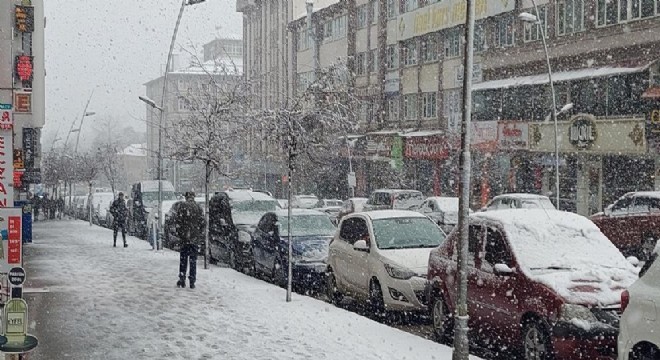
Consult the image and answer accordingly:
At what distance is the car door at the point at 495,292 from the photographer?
9.49 m

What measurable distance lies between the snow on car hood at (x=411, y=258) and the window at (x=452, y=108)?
1244 inches

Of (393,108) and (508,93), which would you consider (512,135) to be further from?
(393,108)

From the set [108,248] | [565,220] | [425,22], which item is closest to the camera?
[565,220]

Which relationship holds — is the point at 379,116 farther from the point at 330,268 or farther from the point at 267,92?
the point at 330,268

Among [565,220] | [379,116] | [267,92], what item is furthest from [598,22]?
[267,92]

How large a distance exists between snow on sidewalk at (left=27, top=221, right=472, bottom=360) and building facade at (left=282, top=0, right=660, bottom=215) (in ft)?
70.9

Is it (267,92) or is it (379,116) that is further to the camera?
(267,92)

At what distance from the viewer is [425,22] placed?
157 ft

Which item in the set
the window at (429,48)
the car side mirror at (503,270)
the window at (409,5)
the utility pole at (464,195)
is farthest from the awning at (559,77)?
the utility pole at (464,195)

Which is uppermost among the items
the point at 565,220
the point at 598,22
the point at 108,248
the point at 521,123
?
the point at 598,22

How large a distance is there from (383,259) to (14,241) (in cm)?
571

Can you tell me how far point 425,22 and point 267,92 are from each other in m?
25.1

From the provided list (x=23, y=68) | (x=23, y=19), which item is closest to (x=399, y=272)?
(x=23, y=19)

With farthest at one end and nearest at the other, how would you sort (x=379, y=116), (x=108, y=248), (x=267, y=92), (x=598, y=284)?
(x=267, y=92) < (x=379, y=116) < (x=108, y=248) < (x=598, y=284)
